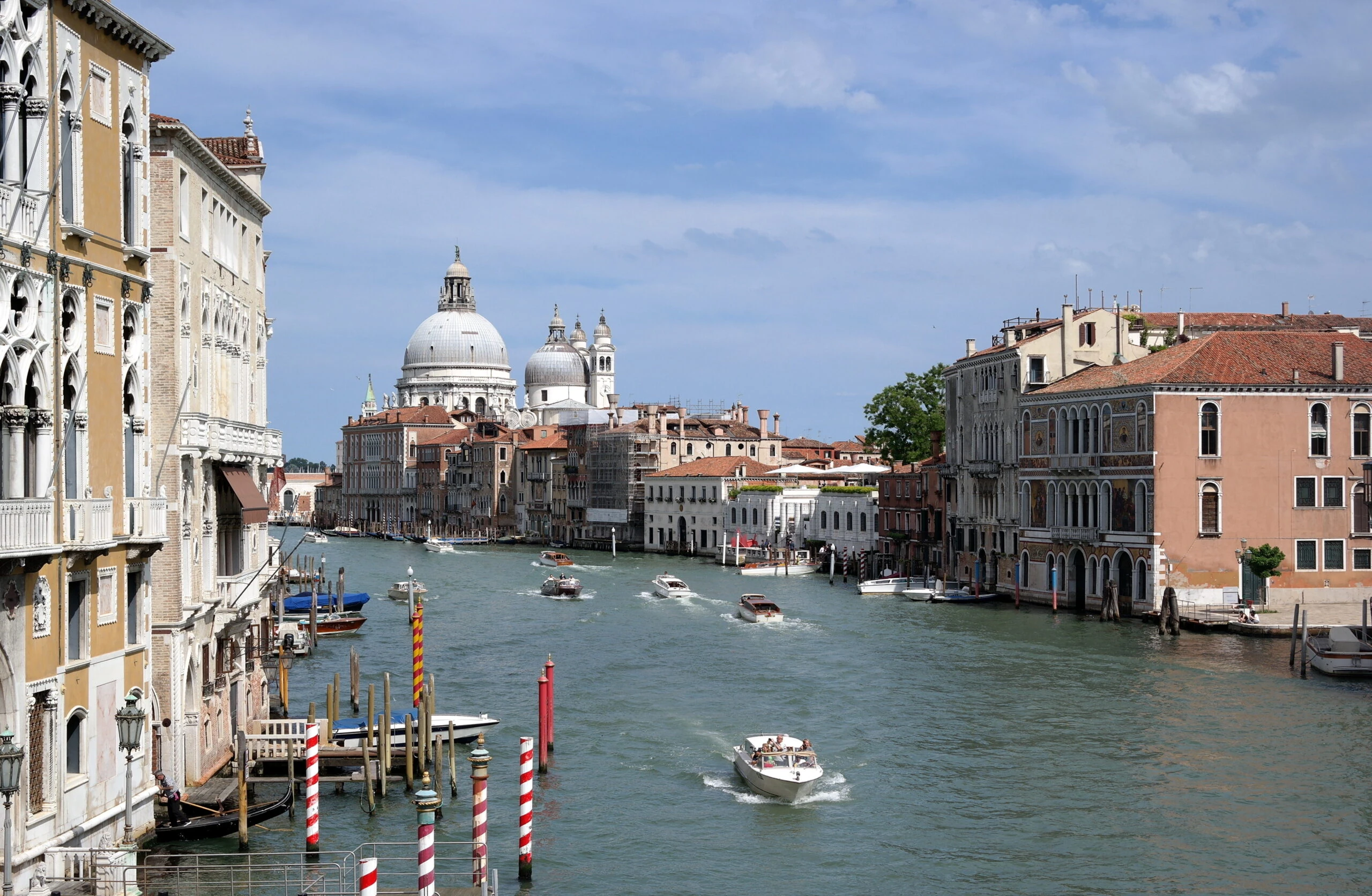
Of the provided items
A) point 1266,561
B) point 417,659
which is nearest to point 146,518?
point 417,659

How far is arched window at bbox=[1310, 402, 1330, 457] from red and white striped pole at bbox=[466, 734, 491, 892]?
23.7 m

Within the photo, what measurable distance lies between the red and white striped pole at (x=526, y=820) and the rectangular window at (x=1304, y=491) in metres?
22.5

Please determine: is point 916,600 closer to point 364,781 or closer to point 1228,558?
point 1228,558

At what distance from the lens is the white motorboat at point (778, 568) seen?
168ft

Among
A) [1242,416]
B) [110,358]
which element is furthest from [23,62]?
[1242,416]

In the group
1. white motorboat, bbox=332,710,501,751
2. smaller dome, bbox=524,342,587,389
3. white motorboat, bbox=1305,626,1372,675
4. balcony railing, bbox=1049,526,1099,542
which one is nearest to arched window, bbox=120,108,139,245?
white motorboat, bbox=332,710,501,751

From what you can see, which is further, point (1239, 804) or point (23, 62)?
point (1239, 804)

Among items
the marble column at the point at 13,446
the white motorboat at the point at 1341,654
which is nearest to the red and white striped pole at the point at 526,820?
the marble column at the point at 13,446

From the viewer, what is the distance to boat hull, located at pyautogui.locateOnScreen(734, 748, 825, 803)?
16.7m

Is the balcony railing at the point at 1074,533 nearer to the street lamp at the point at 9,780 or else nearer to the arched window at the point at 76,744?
the arched window at the point at 76,744

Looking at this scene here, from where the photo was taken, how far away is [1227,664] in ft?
85.0

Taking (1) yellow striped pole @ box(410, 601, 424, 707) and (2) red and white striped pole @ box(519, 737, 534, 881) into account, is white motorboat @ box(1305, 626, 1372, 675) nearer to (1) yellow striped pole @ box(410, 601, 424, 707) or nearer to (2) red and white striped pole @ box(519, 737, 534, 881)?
(1) yellow striped pole @ box(410, 601, 424, 707)

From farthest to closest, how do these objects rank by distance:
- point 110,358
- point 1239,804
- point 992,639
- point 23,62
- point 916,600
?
point 916,600 < point 992,639 < point 1239,804 < point 110,358 < point 23,62

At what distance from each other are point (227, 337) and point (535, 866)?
21.5 ft
